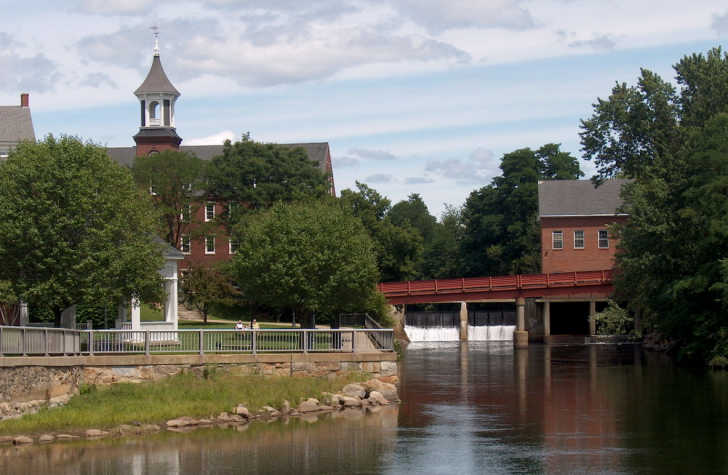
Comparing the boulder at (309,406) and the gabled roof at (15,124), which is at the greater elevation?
the gabled roof at (15,124)

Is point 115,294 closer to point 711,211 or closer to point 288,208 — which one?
point 288,208

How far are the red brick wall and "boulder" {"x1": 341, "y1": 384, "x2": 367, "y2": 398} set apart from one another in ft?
153

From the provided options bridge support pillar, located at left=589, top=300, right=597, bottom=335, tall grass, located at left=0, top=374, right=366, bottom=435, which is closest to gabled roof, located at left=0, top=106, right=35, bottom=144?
bridge support pillar, located at left=589, top=300, right=597, bottom=335

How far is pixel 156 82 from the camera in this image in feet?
236

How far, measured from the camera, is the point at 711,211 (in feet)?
139

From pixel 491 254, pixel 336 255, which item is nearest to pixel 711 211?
pixel 336 255

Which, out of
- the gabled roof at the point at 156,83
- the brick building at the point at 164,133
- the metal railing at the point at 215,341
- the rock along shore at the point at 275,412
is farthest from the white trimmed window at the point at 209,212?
the rock along shore at the point at 275,412

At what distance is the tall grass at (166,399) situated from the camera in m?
24.3

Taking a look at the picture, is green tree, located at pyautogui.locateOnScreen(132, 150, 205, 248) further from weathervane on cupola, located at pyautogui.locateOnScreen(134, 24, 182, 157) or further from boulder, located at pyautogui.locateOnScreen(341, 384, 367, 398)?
boulder, located at pyautogui.locateOnScreen(341, 384, 367, 398)

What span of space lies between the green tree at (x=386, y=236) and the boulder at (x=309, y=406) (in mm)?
39673

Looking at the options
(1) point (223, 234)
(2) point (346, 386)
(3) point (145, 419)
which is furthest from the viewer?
(1) point (223, 234)

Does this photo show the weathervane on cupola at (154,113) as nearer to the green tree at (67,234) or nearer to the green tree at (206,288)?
the green tree at (206,288)

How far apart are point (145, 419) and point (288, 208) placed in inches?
804

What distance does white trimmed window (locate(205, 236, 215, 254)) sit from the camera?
6691 centimetres
